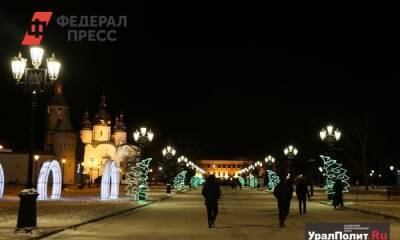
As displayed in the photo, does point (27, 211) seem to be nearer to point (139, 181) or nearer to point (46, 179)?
point (139, 181)

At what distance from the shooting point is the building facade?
132m

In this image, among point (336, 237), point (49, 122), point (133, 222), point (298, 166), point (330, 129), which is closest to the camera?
point (336, 237)

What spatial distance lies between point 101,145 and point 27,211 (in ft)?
403

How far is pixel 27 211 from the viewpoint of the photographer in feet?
59.7

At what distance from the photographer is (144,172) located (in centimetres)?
4475

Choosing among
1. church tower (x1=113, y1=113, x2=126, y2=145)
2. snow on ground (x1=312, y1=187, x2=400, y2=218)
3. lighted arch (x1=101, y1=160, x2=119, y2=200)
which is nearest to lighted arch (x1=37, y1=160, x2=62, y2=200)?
lighted arch (x1=101, y1=160, x2=119, y2=200)

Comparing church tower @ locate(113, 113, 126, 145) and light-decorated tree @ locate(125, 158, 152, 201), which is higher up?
church tower @ locate(113, 113, 126, 145)

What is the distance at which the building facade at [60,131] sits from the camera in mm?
131750

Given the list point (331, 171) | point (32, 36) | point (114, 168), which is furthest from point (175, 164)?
point (32, 36)

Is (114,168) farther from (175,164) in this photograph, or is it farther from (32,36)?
(175,164)

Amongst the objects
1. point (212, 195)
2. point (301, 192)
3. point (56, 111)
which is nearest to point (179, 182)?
point (301, 192)

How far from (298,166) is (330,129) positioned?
55.4 metres

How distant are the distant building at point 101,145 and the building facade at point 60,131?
16.0 feet

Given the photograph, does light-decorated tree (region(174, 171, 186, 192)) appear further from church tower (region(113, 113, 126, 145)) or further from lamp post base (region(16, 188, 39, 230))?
church tower (region(113, 113, 126, 145))
